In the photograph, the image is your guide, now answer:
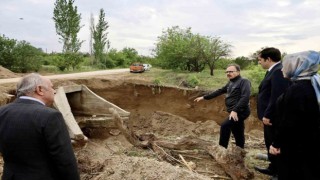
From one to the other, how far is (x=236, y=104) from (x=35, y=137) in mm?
4262

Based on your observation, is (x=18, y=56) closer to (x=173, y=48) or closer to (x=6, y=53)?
(x=6, y=53)

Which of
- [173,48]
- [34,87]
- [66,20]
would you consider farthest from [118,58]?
[34,87]

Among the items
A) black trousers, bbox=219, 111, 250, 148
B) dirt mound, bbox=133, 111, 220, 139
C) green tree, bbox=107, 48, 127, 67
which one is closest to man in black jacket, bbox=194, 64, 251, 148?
black trousers, bbox=219, 111, 250, 148

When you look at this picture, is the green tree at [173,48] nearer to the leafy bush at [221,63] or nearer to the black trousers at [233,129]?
the leafy bush at [221,63]

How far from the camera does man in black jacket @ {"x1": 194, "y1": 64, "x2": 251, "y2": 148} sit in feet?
19.8

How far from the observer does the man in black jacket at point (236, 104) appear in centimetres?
603

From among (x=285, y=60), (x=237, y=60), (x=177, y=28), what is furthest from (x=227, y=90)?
(x=237, y=60)

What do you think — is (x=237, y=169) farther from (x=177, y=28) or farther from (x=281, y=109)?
(x=177, y=28)

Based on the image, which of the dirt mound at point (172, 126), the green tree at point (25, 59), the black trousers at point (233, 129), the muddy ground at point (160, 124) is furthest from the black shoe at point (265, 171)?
the green tree at point (25, 59)

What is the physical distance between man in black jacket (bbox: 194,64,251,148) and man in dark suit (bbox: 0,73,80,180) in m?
3.88

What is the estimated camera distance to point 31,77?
2.68 m

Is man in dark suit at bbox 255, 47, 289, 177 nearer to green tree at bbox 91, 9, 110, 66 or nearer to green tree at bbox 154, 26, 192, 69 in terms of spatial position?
green tree at bbox 154, 26, 192, 69

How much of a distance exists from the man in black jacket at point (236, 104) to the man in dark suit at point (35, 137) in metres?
3.88

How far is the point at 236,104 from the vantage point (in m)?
6.16
